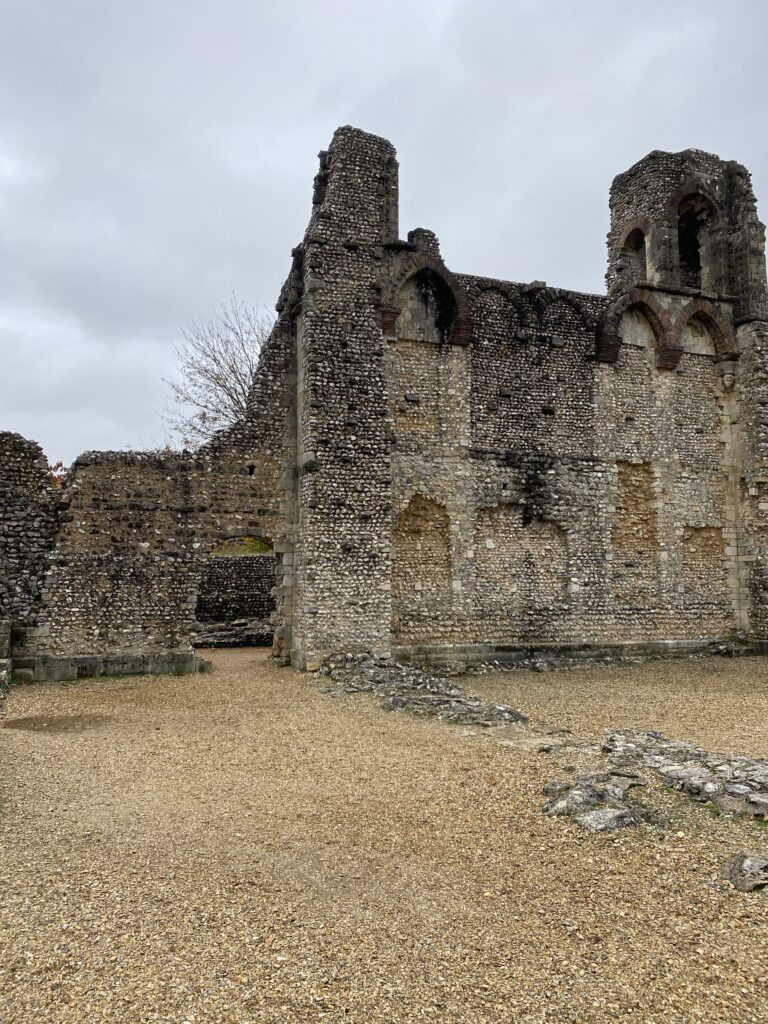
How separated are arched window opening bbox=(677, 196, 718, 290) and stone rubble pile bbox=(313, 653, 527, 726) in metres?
13.0

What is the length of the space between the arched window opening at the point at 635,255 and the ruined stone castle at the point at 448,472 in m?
0.06

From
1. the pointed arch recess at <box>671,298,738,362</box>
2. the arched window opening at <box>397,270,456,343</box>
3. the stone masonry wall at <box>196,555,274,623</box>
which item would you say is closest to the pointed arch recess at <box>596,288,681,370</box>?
the pointed arch recess at <box>671,298,738,362</box>

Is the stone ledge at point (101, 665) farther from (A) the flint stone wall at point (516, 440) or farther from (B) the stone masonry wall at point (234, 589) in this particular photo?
(B) the stone masonry wall at point (234, 589)

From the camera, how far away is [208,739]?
8117mm

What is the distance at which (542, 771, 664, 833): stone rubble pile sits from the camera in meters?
5.11

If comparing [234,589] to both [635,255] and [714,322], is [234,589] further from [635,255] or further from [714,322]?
[714,322]

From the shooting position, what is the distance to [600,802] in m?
5.50

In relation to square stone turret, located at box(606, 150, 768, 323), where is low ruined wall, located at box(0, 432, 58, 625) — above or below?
below

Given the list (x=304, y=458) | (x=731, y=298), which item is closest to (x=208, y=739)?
(x=304, y=458)

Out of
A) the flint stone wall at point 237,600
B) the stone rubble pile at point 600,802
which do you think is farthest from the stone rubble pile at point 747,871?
the flint stone wall at point 237,600

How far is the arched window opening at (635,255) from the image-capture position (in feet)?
61.0

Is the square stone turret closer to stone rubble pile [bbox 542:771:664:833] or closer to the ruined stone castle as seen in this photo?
the ruined stone castle

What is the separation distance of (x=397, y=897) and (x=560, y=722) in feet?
18.0

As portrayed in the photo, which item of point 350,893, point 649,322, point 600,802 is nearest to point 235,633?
point 649,322
